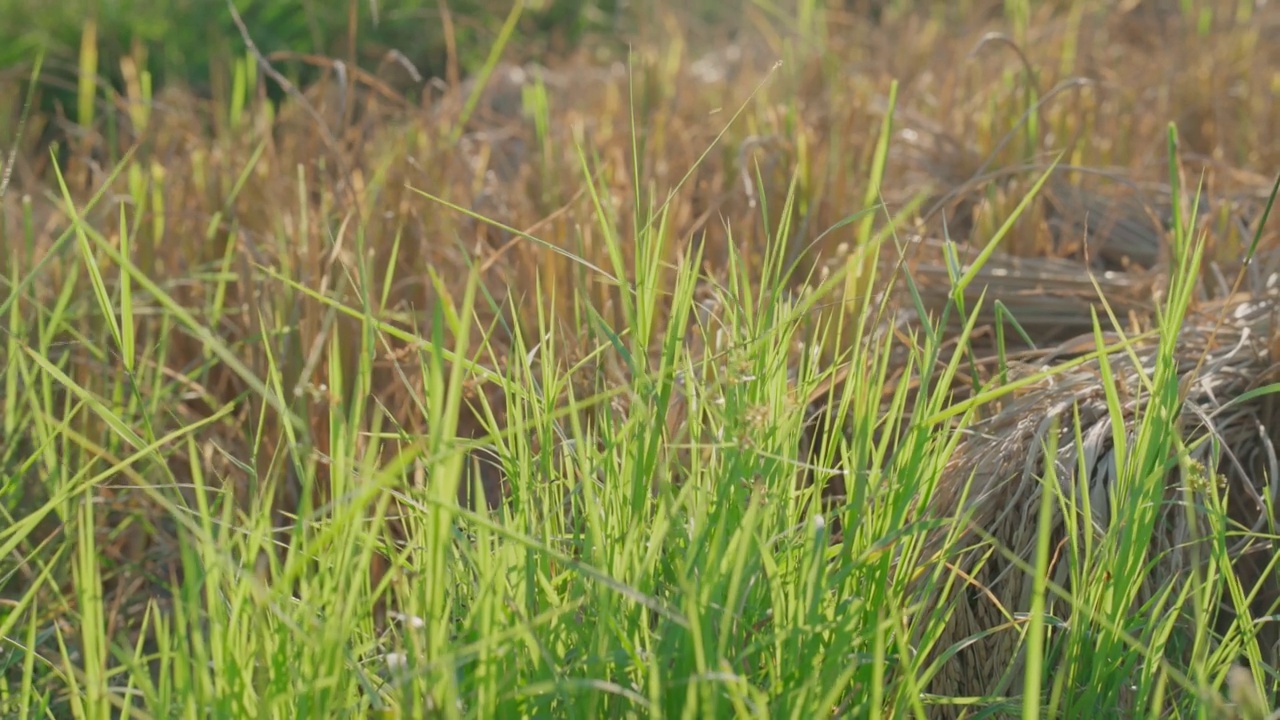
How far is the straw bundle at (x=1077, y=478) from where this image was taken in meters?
1.07

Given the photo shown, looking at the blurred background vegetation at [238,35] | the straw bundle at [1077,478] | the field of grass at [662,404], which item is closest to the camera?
the field of grass at [662,404]

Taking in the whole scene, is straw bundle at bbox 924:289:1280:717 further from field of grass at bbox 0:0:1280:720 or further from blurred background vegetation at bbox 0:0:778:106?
blurred background vegetation at bbox 0:0:778:106

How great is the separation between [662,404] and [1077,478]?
51 centimetres

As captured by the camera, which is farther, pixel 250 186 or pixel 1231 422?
pixel 250 186

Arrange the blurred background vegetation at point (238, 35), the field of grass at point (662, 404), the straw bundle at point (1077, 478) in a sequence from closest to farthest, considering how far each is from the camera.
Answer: the field of grass at point (662, 404), the straw bundle at point (1077, 478), the blurred background vegetation at point (238, 35)

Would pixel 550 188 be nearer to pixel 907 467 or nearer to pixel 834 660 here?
pixel 907 467

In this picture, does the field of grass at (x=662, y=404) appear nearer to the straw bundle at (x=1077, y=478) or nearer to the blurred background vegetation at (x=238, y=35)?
the straw bundle at (x=1077, y=478)

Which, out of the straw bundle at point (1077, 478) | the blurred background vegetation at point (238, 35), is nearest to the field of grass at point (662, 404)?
the straw bundle at point (1077, 478)

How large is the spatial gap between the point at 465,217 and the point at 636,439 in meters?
0.99

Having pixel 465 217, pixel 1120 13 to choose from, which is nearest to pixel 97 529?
pixel 465 217

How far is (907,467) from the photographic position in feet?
2.86

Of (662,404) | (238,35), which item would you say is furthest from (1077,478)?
(238,35)

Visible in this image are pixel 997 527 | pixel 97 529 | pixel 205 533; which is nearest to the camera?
pixel 205 533

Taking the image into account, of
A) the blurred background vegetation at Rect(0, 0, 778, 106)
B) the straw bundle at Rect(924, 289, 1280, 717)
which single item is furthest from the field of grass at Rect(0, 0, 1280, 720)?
the blurred background vegetation at Rect(0, 0, 778, 106)
